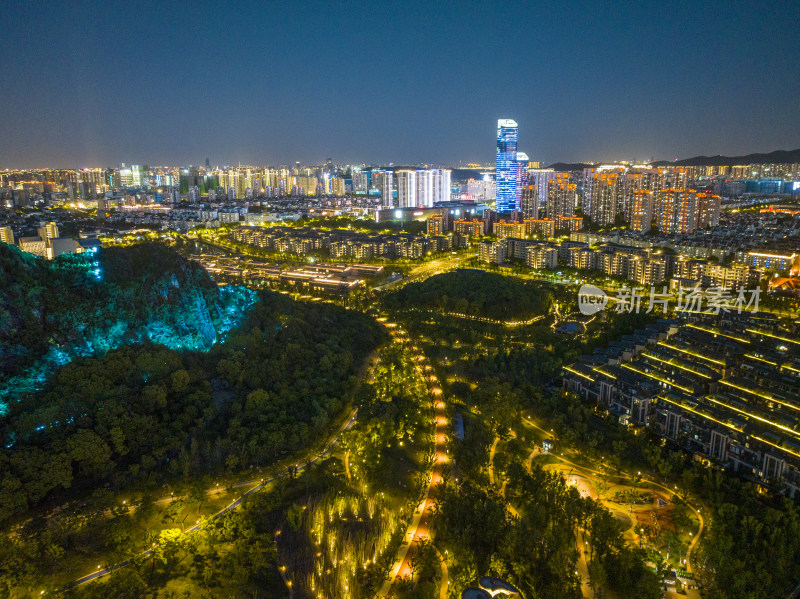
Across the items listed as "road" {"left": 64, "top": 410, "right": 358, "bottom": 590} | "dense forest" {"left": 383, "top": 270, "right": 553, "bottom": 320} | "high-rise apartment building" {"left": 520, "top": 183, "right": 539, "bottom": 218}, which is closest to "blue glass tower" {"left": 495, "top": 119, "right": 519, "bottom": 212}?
"high-rise apartment building" {"left": 520, "top": 183, "right": 539, "bottom": 218}

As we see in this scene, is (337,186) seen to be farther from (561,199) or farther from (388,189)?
(561,199)

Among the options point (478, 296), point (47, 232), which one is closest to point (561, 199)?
point (478, 296)

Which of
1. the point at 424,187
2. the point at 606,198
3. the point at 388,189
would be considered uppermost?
the point at 424,187

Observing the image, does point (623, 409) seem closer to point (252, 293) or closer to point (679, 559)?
point (679, 559)

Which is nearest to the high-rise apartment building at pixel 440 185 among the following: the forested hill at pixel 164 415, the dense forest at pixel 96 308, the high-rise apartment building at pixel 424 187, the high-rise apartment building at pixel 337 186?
the high-rise apartment building at pixel 424 187

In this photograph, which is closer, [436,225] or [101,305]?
[101,305]

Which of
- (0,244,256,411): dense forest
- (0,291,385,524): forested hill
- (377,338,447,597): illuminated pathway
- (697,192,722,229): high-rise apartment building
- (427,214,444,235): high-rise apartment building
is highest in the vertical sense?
(697,192,722,229): high-rise apartment building

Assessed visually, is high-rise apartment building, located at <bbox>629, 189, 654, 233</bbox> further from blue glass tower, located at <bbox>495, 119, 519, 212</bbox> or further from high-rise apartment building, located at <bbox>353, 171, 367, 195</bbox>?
high-rise apartment building, located at <bbox>353, 171, 367, 195</bbox>
